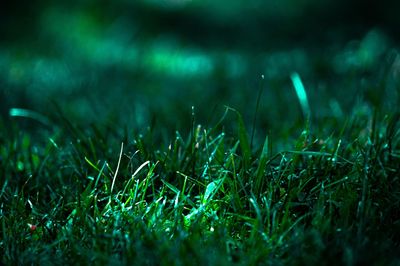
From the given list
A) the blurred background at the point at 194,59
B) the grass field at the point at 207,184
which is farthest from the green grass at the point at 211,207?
the blurred background at the point at 194,59

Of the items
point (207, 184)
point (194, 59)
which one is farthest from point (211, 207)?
point (194, 59)

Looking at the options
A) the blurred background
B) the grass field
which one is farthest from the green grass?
the blurred background

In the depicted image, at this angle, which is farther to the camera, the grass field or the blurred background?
the blurred background

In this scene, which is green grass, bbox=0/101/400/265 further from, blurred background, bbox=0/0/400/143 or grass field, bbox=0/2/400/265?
blurred background, bbox=0/0/400/143

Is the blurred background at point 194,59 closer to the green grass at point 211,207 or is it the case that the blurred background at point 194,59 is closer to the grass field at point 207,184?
the grass field at point 207,184

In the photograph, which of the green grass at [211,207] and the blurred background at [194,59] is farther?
the blurred background at [194,59]

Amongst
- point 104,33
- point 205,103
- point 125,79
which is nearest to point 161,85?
point 125,79

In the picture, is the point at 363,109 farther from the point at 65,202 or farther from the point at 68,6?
the point at 68,6
